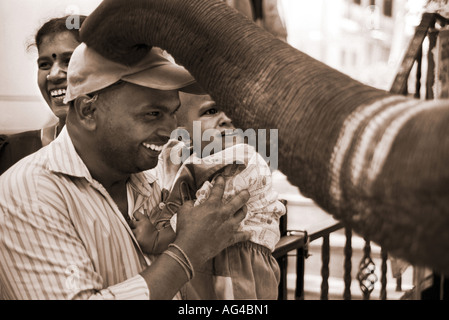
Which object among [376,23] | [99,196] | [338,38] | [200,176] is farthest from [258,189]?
[376,23]

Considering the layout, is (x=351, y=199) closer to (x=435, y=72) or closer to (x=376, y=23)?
(x=435, y=72)

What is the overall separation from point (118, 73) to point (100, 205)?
43 cm

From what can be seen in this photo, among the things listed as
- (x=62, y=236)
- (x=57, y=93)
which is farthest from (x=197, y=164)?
(x=57, y=93)

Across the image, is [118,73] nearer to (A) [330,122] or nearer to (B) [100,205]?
(B) [100,205]

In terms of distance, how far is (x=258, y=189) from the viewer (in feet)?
7.13

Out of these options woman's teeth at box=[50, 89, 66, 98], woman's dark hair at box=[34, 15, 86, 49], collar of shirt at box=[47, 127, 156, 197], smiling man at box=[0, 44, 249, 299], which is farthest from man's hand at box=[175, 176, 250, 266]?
woman's dark hair at box=[34, 15, 86, 49]

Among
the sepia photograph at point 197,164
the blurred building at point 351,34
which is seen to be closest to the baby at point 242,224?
the sepia photograph at point 197,164

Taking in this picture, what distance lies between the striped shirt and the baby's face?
2.29 ft

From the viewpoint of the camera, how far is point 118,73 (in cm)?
174

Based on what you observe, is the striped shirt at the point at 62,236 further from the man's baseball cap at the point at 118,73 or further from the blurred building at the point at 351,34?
the blurred building at the point at 351,34

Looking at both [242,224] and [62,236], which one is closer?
[62,236]

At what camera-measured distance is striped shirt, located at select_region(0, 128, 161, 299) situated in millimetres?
1563

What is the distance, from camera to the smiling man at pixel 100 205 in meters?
1.58
